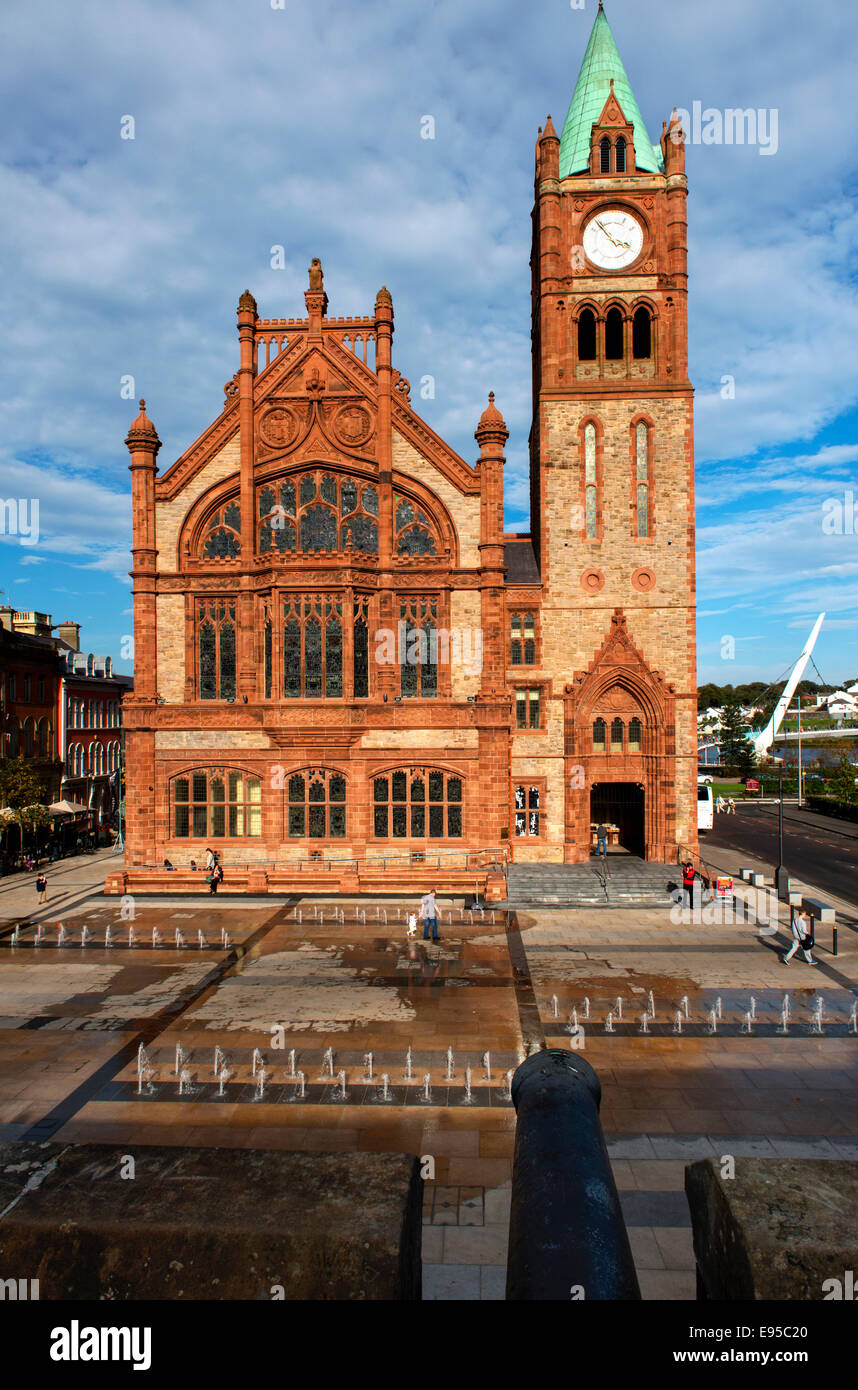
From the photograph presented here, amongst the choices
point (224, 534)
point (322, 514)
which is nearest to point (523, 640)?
point (322, 514)

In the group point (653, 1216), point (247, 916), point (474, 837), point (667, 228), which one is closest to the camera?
point (653, 1216)

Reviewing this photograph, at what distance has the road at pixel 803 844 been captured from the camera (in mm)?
35188

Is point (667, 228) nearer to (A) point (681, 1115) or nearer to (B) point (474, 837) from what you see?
(B) point (474, 837)

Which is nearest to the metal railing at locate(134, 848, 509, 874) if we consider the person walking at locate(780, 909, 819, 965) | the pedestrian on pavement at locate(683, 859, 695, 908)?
the pedestrian on pavement at locate(683, 859, 695, 908)

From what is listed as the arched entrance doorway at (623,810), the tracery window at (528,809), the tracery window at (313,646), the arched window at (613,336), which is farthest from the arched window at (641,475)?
the tracery window at (313,646)

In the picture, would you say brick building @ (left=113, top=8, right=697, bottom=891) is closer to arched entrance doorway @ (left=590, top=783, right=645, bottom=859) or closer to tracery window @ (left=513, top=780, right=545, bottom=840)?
tracery window @ (left=513, top=780, right=545, bottom=840)

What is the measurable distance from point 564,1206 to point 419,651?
2885cm

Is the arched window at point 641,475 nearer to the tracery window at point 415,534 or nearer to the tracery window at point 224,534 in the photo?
the tracery window at point 415,534

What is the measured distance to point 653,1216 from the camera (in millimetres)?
10172

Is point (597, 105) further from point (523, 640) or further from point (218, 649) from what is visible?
point (218, 649)

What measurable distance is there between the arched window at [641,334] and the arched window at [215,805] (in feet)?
84.0

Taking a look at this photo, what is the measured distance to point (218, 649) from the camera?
3350 cm

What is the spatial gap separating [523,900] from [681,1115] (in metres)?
16.3
